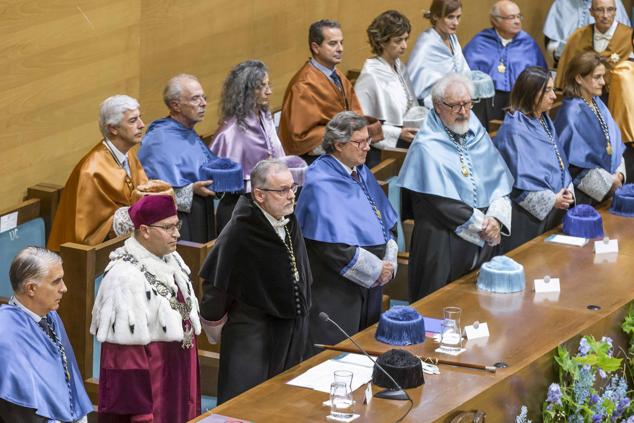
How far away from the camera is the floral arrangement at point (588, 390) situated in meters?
5.57

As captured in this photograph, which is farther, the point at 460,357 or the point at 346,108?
the point at 346,108

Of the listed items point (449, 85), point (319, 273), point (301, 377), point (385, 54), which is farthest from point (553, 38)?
point (301, 377)

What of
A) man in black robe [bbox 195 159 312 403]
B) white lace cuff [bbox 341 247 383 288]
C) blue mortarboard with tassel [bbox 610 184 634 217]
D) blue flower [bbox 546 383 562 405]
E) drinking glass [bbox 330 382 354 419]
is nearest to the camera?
drinking glass [bbox 330 382 354 419]

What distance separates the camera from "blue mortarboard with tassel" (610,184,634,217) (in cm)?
788

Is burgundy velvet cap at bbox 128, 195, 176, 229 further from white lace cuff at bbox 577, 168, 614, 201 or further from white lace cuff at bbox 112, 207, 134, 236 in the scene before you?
white lace cuff at bbox 577, 168, 614, 201

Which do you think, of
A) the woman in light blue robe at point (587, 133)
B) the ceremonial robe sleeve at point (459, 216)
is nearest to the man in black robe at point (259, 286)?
the ceremonial robe sleeve at point (459, 216)

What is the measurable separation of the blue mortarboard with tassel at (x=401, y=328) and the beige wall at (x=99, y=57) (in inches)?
93.2

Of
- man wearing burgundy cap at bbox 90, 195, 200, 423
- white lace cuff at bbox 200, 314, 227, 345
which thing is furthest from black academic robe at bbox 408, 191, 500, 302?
man wearing burgundy cap at bbox 90, 195, 200, 423

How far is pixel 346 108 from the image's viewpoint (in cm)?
833

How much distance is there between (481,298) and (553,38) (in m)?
5.16

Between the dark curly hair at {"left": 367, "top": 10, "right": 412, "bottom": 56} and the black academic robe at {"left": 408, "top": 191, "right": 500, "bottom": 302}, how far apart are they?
6.25 ft

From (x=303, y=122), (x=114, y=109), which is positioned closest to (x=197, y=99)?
(x=114, y=109)

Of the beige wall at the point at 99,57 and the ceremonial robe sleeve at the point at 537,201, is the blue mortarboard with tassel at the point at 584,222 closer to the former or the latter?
the ceremonial robe sleeve at the point at 537,201

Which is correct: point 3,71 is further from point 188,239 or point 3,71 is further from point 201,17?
point 201,17
